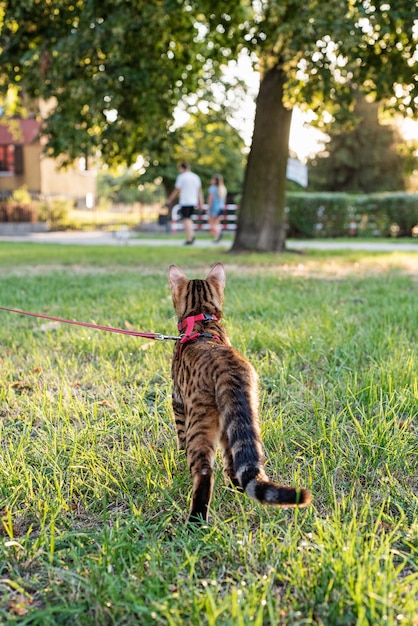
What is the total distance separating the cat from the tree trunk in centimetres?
1180

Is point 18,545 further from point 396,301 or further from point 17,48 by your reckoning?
point 17,48

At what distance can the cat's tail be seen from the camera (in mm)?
1679

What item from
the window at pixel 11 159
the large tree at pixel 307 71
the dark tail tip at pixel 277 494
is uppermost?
the window at pixel 11 159

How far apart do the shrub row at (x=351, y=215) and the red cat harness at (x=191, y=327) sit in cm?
2293

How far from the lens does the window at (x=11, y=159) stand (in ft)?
117

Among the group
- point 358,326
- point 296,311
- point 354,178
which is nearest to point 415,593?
point 358,326

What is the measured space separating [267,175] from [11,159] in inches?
1056

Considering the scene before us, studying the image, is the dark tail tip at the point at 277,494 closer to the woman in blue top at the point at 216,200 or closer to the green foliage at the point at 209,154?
the woman in blue top at the point at 216,200

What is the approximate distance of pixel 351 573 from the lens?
172 cm

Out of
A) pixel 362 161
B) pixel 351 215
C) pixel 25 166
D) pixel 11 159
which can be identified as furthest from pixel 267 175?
pixel 362 161

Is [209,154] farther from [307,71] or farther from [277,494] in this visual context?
[277,494]

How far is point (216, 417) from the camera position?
2.15 m

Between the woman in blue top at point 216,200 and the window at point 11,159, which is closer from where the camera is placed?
the woman in blue top at point 216,200

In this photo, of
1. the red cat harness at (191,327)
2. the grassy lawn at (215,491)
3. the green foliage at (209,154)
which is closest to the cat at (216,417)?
the red cat harness at (191,327)
